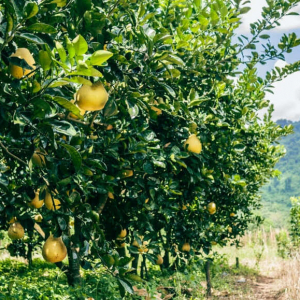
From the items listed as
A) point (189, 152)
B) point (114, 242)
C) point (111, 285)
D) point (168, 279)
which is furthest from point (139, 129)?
point (168, 279)

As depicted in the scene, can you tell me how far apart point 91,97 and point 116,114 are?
2.26 feet

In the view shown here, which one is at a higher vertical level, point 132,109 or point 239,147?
point 239,147

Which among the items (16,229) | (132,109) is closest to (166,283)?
(16,229)

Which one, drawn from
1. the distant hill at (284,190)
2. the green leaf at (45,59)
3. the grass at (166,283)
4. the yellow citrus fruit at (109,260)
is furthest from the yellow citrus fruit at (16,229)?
the distant hill at (284,190)

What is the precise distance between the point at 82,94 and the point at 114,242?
2146 millimetres

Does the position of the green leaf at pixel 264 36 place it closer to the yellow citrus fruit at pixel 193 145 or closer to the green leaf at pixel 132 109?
the yellow citrus fruit at pixel 193 145

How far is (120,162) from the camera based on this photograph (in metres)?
2.28

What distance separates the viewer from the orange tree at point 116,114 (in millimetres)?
1226

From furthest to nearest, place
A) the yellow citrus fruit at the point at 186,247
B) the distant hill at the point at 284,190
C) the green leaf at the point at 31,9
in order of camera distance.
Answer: the distant hill at the point at 284,190 → the yellow citrus fruit at the point at 186,247 → the green leaf at the point at 31,9

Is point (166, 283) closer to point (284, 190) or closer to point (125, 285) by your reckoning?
point (125, 285)

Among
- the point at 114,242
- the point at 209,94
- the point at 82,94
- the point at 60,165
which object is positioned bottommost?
the point at 114,242

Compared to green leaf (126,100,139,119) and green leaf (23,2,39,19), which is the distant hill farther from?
green leaf (23,2,39,19)

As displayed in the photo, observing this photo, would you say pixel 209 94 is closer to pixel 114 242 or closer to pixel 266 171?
pixel 114 242

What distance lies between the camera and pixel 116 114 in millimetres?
2109
